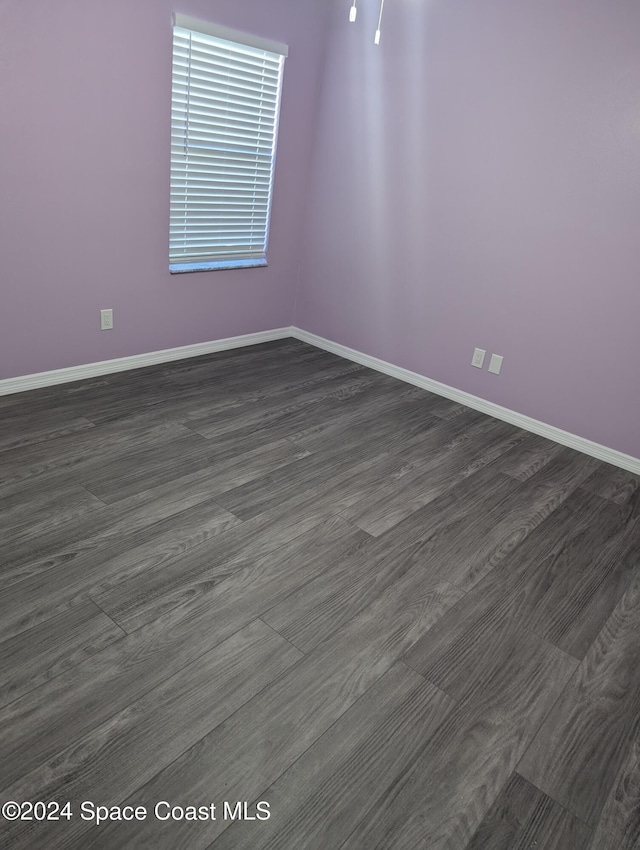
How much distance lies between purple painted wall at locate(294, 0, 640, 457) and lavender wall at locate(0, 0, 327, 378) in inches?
21.1

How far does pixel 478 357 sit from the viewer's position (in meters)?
3.63

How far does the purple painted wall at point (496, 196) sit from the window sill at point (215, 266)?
1.73 feet

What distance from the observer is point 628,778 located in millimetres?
1577

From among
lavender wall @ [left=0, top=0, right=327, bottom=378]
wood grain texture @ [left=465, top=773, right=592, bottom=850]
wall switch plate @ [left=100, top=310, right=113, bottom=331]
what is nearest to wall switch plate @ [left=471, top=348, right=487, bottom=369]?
lavender wall @ [left=0, top=0, right=327, bottom=378]

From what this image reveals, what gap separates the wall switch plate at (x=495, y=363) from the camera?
3551mm

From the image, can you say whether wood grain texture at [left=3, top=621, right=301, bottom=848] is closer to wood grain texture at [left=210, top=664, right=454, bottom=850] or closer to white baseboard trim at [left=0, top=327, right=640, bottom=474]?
wood grain texture at [left=210, top=664, right=454, bottom=850]

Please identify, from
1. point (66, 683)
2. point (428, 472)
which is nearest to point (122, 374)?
point (428, 472)

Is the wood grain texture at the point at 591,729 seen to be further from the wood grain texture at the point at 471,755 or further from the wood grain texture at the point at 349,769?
the wood grain texture at the point at 349,769

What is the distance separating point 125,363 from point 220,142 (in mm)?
1367

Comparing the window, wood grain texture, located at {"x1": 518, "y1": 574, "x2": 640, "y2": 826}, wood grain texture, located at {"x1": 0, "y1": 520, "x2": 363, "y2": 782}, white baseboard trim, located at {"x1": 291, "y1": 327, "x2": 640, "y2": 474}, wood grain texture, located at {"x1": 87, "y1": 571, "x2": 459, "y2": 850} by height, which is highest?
the window

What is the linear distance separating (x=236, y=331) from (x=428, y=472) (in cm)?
180

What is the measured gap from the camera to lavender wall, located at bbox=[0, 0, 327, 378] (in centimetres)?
260

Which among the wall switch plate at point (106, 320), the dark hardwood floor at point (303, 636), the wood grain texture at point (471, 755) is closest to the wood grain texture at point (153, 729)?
the dark hardwood floor at point (303, 636)

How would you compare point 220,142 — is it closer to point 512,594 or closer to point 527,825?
point 512,594
